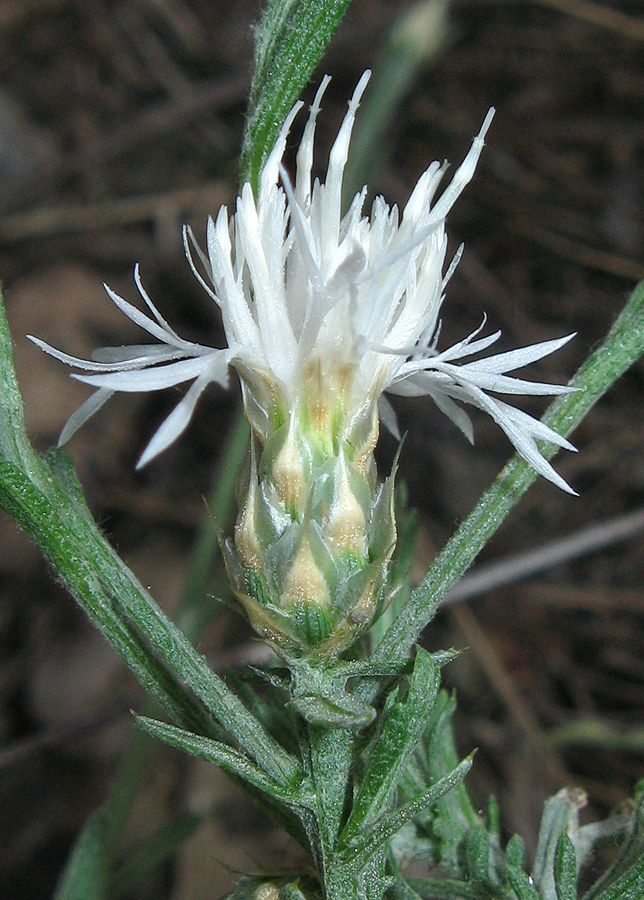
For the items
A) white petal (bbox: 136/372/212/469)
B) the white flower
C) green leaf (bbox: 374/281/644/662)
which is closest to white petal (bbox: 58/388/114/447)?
the white flower

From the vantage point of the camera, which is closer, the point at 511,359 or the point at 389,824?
the point at 389,824

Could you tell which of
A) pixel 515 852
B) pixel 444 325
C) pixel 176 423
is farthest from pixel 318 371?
pixel 444 325

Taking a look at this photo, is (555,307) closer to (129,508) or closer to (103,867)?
(129,508)

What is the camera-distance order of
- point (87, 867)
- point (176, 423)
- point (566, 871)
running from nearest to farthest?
1. point (176, 423)
2. point (566, 871)
3. point (87, 867)

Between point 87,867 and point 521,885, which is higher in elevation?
point 521,885

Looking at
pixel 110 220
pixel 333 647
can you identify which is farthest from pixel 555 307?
pixel 333 647

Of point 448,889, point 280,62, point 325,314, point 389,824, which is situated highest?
point 280,62

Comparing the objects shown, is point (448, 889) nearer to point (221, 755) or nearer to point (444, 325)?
point (221, 755)
